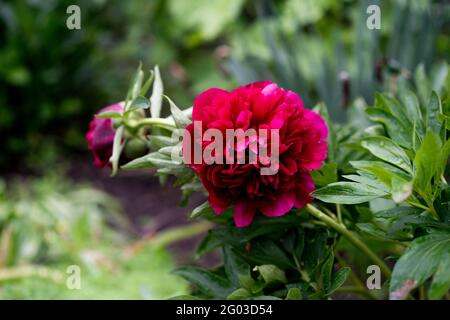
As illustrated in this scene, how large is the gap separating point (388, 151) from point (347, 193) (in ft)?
0.25

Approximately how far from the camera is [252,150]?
0.63 metres

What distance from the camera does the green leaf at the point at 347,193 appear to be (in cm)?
63

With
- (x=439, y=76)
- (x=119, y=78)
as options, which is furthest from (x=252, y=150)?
(x=119, y=78)

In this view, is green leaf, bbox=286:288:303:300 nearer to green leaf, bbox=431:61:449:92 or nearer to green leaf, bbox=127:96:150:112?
green leaf, bbox=127:96:150:112

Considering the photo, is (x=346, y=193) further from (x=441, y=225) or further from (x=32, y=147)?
(x=32, y=147)

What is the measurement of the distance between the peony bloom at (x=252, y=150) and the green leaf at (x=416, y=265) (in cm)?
14

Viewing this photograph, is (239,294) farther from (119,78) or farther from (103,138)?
(119,78)

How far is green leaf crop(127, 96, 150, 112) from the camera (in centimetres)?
71

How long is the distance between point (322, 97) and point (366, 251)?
0.93 meters

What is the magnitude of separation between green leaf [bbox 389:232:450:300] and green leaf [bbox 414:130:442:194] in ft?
0.20

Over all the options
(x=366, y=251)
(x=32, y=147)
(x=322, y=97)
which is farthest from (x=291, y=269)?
(x=32, y=147)

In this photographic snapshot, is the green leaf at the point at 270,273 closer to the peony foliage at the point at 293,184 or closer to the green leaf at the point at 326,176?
the peony foliage at the point at 293,184
